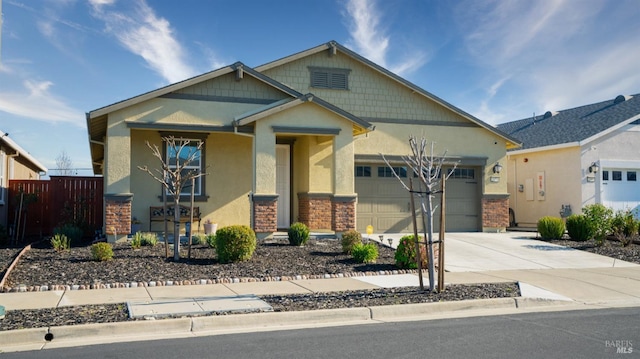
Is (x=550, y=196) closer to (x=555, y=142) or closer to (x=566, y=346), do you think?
(x=555, y=142)

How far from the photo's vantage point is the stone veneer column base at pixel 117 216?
15062mm

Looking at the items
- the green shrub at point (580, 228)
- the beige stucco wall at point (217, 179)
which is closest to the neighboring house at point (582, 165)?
the green shrub at point (580, 228)

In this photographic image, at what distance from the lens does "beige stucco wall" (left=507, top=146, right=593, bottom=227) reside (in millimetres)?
22000

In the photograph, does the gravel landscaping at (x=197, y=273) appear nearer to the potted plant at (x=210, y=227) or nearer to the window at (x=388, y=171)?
the potted plant at (x=210, y=227)

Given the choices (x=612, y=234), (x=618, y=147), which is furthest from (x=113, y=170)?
(x=618, y=147)

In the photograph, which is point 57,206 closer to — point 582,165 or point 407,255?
point 407,255

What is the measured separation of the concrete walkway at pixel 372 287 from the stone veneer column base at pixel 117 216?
504 cm

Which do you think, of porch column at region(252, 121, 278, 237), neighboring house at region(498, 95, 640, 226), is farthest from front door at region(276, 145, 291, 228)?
neighboring house at region(498, 95, 640, 226)

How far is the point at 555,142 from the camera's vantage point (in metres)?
23.1

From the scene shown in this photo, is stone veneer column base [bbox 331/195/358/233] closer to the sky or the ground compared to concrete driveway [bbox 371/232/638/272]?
closer to the sky

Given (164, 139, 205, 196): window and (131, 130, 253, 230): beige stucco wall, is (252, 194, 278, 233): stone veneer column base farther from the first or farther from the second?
(164, 139, 205, 196): window

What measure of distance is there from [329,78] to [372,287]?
35.1 ft

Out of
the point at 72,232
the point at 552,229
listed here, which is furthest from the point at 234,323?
the point at 552,229

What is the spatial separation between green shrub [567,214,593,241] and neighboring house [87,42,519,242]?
8.74 feet
